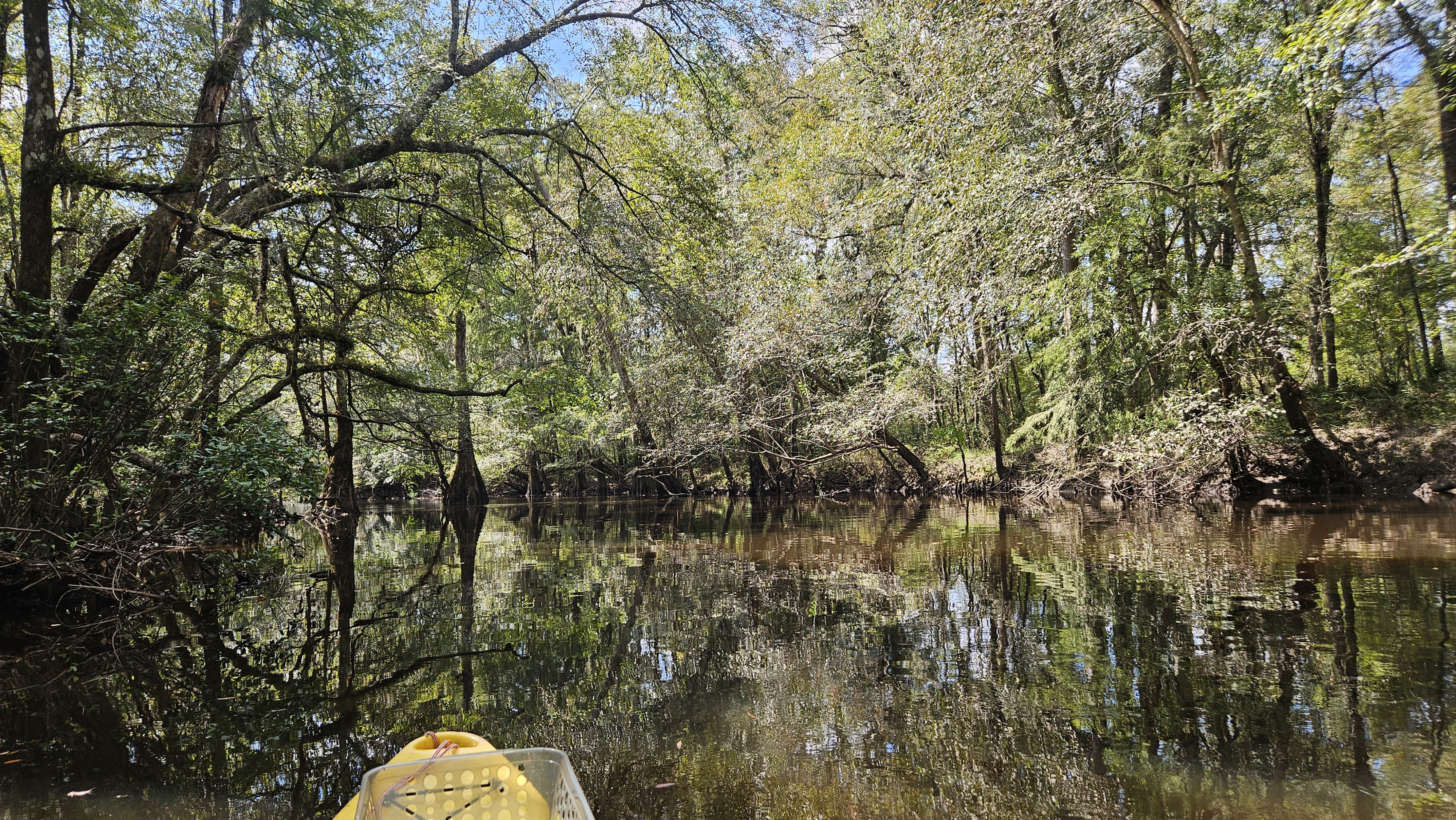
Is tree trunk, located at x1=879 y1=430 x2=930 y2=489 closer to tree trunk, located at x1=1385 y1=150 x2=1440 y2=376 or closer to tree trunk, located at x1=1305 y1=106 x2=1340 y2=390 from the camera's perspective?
tree trunk, located at x1=1305 y1=106 x2=1340 y2=390

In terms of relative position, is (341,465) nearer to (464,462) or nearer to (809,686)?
(464,462)

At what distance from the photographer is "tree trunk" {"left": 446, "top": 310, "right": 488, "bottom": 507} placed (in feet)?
58.4

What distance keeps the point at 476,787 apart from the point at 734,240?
14896 mm

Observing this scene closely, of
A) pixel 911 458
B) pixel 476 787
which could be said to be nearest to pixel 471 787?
pixel 476 787

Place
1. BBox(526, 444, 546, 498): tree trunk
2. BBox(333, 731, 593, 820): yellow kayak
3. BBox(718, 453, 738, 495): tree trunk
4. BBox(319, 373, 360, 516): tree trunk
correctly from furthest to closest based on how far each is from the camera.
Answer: BBox(526, 444, 546, 498): tree trunk
BBox(718, 453, 738, 495): tree trunk
BBox(319, 373, 360, 516): tree trunk
BBox(333, 731, 593, 820): yellow kayak

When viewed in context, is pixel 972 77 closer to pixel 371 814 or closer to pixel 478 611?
pixel 478 611

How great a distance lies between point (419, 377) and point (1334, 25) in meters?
11.1

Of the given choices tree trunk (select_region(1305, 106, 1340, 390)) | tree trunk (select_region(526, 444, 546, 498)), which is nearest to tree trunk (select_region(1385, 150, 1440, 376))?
tree trunk (select_region(1305, 106, 1340, 390))

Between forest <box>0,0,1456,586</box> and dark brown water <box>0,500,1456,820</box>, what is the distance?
2.06 meters

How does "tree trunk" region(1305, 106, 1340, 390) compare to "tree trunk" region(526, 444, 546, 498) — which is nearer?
"tree trunk" region(1305, 106, 1340, 390)

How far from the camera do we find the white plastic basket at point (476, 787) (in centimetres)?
218

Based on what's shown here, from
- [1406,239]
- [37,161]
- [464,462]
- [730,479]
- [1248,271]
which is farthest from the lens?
[730,479]

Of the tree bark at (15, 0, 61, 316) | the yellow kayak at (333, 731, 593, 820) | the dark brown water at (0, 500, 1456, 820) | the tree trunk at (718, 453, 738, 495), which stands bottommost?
the dark brown water at (0, 500, 1456, 820)

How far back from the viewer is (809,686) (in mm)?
3857
